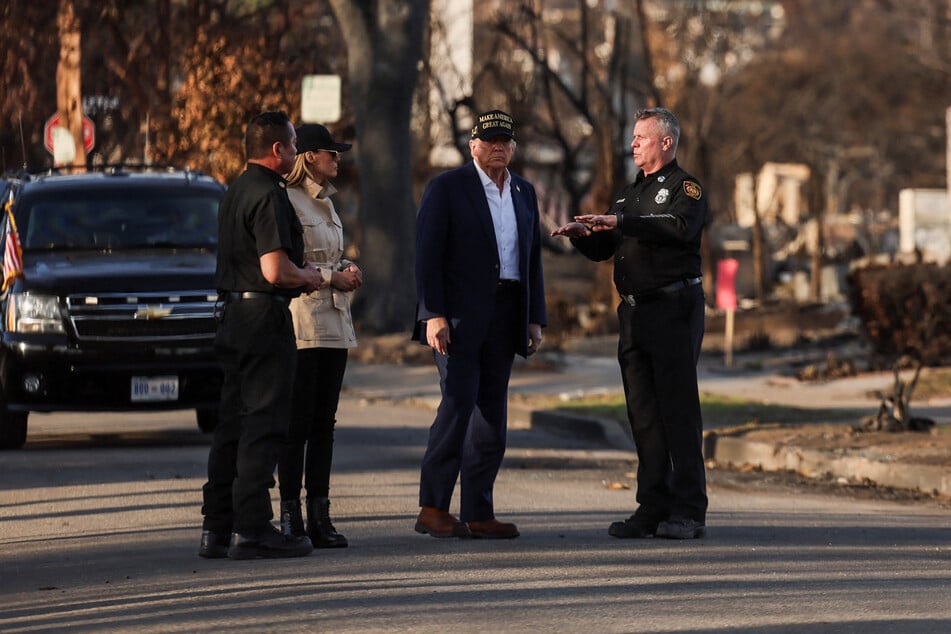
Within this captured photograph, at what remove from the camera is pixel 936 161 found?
79.6 meters

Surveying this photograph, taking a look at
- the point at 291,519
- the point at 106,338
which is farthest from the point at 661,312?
the point at 106,338

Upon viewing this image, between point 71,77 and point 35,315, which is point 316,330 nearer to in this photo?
point 35,315

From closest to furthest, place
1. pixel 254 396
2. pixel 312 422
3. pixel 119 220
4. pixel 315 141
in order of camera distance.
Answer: pixel 254 396 → pixel 315 141 → pixel 312 422 → pixel 119 220

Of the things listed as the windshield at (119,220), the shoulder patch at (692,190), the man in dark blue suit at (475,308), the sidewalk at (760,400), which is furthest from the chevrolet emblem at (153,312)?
the shoulder patch at (692,190)

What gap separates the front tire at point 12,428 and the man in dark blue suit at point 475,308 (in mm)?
5099

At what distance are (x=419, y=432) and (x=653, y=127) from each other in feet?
21.1

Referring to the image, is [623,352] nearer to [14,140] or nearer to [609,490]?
[609,490]

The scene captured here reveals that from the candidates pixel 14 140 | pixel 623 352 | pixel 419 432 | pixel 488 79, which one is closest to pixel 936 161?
pixel 488 79

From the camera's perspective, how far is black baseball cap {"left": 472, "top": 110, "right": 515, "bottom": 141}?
9.51m

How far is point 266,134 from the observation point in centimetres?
895

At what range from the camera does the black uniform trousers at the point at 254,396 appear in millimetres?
8859

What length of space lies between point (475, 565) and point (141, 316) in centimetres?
566

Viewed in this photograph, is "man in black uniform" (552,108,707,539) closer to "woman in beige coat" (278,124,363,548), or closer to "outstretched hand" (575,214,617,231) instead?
"outstretched hand" (575,214,617,231)

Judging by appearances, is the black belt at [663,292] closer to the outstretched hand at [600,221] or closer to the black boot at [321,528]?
the outstretched hand at [600,221]
